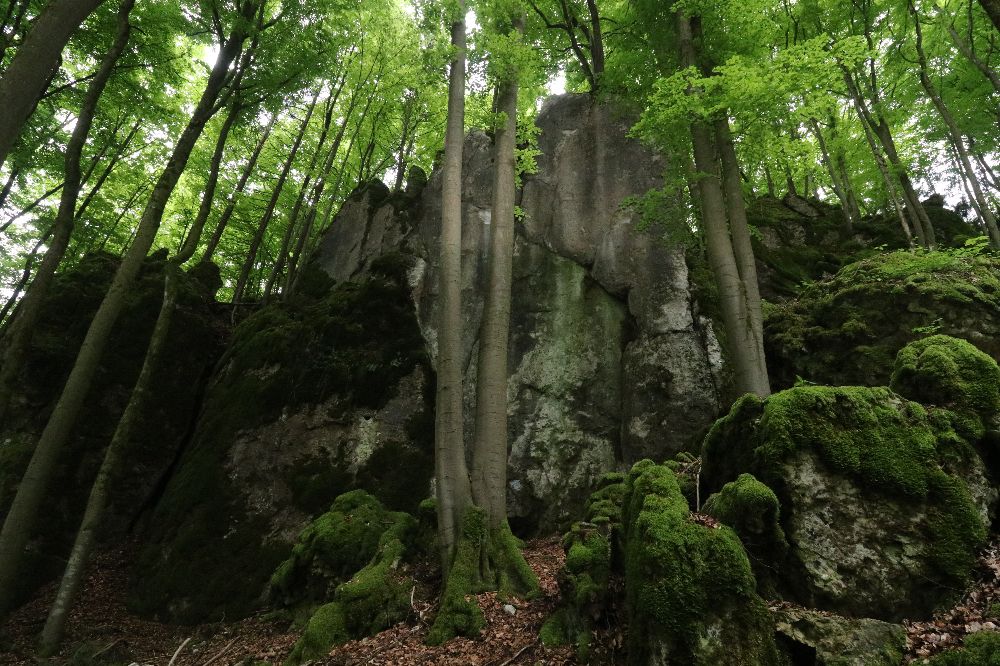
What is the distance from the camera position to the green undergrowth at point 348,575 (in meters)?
5.05

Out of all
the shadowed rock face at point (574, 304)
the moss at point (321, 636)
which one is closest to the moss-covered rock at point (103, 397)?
the shadowed rock face at point (574, 304)

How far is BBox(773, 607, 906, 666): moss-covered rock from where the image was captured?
2660 mm

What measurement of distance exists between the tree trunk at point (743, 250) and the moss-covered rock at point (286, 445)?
5.76 meters

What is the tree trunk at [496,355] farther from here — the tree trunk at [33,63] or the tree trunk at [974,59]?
the tree trunk at [974,59]

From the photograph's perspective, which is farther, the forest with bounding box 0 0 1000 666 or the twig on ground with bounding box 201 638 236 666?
the twig on ground with bounding box 201 638 236 666

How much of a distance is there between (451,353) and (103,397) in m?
9.28

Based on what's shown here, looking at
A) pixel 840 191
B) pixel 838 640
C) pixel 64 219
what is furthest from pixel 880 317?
pixel 64 219

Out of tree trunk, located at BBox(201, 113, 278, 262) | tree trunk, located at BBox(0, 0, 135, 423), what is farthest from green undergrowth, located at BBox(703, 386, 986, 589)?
Result: tree trunk, located at BBox(201, 113, 278, 262)

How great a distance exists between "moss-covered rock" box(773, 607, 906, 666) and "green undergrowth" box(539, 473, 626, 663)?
1314mm

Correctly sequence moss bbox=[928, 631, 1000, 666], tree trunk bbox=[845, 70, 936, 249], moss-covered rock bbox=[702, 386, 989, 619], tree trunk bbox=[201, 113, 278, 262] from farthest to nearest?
tree trunk bbox=[201, 113, 278, 262] → tree trunk bbox=[845, 70, 936, 249] → moss-covered rock bbox=[702, 386, 989, 619] → moss bbox=[928, 631, 1000, 666]

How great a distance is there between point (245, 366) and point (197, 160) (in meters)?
8.38

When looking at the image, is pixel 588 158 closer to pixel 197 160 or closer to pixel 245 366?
pixel 245 366

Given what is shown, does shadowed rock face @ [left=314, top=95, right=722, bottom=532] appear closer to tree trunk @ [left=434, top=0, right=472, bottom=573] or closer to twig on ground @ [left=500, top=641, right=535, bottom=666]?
tree trunk @ [left=434, top=0, right=472, bottom=573]

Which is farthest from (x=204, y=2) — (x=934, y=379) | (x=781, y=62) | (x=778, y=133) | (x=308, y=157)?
(x=934, y=379)
